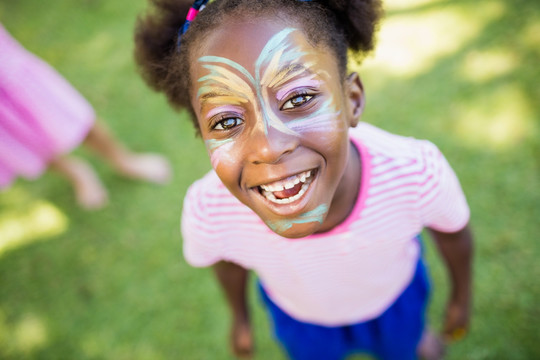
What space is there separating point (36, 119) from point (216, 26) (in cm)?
183

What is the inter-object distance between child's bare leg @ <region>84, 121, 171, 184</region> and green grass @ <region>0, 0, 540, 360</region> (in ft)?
0.25

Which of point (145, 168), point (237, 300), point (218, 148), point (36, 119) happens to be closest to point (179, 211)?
point (145, 168)

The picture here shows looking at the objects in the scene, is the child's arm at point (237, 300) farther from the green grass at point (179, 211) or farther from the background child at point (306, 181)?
the green grass at point (179, 211)

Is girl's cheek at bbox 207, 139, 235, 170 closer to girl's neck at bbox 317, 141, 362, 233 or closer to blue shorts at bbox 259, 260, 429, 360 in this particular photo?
girl's neck at bbox 317, 141, 362, 233

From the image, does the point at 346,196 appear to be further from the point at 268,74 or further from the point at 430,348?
the point at 430,348

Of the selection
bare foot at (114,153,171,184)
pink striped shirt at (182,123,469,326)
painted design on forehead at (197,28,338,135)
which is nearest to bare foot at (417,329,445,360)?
pink striped shirt at (182,123,469,326)

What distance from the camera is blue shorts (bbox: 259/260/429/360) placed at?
62.4 inches

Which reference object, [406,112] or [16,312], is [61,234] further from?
[406,112]

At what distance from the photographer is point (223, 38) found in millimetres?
979

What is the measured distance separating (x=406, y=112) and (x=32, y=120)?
231 cm

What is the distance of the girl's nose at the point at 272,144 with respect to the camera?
0.97 metres

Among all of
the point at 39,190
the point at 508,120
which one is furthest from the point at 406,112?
the point at 39,190

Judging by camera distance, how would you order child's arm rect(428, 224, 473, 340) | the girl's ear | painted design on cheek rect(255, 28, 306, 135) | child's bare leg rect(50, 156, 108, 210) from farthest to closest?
1. child's bare leg rect(50, 156, 108, 210)
2. child's arm rect(428, 224, 473, 340)
3. the girl's ear
4. painted design on cheek rect(255, 28, 306, 135)

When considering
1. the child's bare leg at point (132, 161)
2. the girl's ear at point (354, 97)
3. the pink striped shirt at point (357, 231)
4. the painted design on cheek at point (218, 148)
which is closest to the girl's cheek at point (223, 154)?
the painted design on cheek at point (218, 148)
